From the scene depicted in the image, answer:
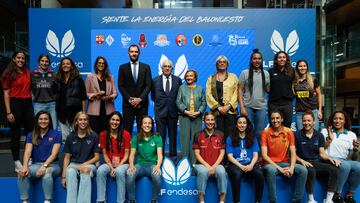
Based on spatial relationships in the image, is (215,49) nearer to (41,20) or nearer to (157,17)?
(157,17)

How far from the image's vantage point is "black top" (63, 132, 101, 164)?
3.82m

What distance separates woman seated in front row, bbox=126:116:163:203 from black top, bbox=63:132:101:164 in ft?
1.45

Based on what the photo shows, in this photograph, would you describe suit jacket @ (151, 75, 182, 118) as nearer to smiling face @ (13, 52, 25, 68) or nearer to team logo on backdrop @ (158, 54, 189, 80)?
smiling face @ (13, 52, 25, 68)

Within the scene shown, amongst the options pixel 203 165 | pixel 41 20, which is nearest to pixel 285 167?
pixel 203 165

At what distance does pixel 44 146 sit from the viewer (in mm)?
3842

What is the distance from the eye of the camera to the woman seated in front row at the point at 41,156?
144 inches

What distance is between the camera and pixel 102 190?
367cm

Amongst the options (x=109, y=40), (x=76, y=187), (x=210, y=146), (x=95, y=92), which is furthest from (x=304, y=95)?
(x=109, y=40)

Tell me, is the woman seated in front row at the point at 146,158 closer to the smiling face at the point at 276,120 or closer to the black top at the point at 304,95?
the smiling face at the point at 276,120

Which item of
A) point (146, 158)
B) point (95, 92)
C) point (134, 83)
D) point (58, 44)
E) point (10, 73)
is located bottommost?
point (146, 158)

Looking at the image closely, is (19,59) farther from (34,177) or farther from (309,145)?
(309,145)

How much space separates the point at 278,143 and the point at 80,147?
224cm

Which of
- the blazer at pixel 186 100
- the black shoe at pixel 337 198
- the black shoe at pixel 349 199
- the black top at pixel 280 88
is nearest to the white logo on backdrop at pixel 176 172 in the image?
the blazer at pixel 186 100

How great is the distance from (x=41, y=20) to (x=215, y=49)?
11.3 ft
